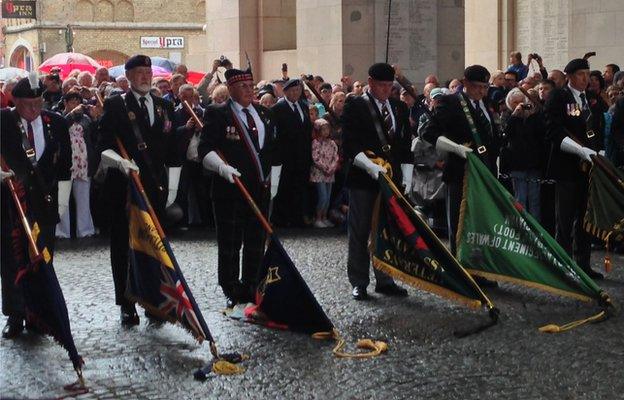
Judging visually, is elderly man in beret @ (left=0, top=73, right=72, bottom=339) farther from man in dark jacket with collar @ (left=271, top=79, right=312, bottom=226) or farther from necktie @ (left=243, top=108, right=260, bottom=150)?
man in dark jacket with collar @ (left=271, top=79, right=312, bottom=226)

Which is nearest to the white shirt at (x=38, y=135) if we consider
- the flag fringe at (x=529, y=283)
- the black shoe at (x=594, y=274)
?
the flag fringe at (x=529, y=283)

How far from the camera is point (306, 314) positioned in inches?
352

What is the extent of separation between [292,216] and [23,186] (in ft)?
23.5

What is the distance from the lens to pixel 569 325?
9180 mm

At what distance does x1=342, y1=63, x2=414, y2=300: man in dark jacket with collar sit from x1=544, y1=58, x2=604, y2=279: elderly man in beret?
1469mm

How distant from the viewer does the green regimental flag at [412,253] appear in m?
9.51

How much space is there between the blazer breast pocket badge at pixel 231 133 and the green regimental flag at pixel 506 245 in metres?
2.00

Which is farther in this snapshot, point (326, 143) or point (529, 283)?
point (326, 143)

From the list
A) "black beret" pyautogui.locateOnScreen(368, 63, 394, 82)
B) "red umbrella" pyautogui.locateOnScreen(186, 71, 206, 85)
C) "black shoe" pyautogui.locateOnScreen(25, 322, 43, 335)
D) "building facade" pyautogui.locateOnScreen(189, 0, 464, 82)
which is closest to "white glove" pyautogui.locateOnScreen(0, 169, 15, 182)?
"black shoe" pyautogui.locateOnScreen(25, 322, 43, 335)

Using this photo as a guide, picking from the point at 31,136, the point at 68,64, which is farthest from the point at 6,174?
the point at 68,64

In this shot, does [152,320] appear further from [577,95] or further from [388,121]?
[577,95]

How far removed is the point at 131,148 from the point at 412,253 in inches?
89.7

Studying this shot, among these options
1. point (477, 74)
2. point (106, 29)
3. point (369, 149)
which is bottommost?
point (369, 149)

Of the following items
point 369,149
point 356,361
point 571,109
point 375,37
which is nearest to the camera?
point 356,361
